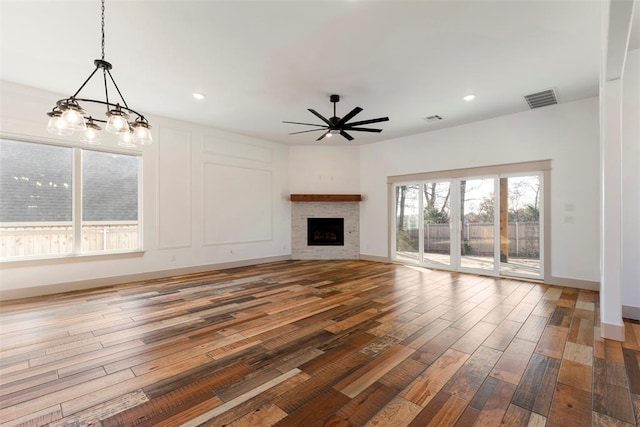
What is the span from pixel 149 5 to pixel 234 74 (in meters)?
1.35

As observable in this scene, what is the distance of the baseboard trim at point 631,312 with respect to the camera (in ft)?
10.9

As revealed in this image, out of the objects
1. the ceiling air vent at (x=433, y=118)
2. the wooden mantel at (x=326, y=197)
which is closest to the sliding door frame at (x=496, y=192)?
the wooden mantel at (x=326, y=197)

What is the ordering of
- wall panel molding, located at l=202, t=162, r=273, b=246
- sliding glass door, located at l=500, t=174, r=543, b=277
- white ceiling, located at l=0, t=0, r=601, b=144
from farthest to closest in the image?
wall panel molding, located at l=202, t=162, r=273, b=246
sliding glass door, located at l=500, t=174, r=543, b=277
white ceiling, located at l=0, t=0, r=601, b=144

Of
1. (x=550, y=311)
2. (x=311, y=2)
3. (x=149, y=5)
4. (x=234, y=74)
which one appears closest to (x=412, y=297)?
(x=550, y=311)

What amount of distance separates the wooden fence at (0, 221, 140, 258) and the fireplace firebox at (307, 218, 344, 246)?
166 inches

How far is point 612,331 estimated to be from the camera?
9.04 feet

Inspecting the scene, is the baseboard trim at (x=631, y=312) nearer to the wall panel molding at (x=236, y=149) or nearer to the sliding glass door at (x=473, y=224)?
the sliding glass door at (x=473, y=224)

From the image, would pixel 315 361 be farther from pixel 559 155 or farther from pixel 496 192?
pixel 559 155

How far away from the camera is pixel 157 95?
15.1ft

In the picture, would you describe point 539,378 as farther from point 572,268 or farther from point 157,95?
point 157,95

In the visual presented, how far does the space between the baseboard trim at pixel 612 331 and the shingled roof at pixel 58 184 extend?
23.3ft

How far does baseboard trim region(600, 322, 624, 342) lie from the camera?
2717mm

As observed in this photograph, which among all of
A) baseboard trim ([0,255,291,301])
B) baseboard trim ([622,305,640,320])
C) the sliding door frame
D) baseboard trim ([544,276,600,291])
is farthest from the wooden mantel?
baseboard trim ([622,305,640,320])

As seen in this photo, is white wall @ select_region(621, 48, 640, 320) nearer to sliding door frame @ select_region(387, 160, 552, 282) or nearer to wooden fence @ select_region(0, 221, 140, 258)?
sliding door frame @ select_region(387, 160, 552, 282)
